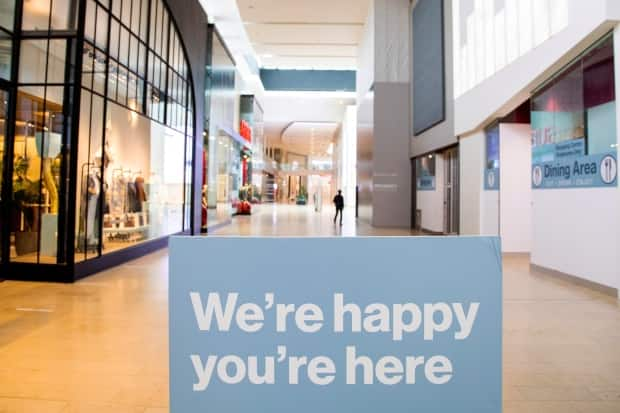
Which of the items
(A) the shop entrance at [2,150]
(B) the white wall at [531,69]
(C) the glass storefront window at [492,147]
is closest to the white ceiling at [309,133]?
(B) the white wall at [531,69]

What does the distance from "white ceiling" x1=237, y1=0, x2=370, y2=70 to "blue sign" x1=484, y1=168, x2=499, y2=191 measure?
33.3 ft

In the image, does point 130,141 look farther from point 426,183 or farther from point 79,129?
point 426,183

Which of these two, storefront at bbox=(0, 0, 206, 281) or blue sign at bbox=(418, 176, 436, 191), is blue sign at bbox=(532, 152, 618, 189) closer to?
blue sign at bbox=(418, 176, 436, 191)

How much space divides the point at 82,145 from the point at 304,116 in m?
27.7

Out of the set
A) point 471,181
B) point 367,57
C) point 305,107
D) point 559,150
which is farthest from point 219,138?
point 305,107

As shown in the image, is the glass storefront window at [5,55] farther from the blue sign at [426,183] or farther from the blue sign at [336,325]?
the blue sign at [426,183]

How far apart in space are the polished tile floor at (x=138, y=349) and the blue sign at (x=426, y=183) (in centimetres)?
770

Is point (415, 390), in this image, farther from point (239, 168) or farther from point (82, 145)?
point (239, 168)

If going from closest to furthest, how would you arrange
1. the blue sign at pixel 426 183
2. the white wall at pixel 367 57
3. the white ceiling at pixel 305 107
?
the blue sign at pixel 426 183 < the white wall at pixel 367 57 < the white ceiling at pixel 305 107

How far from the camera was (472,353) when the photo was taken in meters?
1.36

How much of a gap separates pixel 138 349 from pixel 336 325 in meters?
2.50

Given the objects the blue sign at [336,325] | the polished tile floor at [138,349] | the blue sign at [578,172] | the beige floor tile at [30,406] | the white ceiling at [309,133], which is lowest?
the beige floor tile at [30,406]

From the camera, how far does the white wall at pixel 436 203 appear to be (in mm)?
12406

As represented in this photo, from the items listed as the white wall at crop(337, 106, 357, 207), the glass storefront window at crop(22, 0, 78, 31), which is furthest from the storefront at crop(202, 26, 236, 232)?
the white wall at crop(337, 106, 357, 207)
